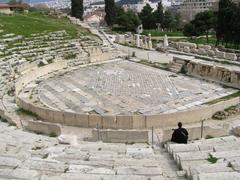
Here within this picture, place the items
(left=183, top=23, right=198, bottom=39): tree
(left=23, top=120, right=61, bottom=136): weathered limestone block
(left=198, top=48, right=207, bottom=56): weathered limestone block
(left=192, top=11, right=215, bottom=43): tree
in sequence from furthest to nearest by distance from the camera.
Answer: (left=183, top=23, right=198, bottom=39): tree → (left=192, top=11, right=215, bottom=43): tree → (left=198, top=48, right=207, bottom=56): weathered limestone block → (left=23, top=120, right=61, bottom=136): weathered limestone block

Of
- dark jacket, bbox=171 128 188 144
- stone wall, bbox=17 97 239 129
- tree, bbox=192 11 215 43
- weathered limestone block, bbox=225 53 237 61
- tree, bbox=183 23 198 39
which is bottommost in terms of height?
stone wall, bbox=17 97 239 129

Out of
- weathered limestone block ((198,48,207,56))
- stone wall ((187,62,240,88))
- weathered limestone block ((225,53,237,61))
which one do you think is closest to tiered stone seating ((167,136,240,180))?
stone wall ((187,62,240,88))

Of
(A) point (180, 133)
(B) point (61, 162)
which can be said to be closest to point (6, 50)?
(A) point (180, 133)

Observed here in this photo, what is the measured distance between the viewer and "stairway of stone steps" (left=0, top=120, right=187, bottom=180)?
25.3 feet

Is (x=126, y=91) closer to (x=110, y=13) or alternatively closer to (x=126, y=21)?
(x=126, y=21)

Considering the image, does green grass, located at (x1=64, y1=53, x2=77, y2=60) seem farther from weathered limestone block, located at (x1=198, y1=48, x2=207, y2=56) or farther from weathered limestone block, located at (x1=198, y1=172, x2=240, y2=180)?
weathered limestone block, located at (x1=198, y1=172, x2=240, y2=180)

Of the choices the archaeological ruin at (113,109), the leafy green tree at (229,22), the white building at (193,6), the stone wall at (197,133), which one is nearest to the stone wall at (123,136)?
the archaeological ruin at (113,109)

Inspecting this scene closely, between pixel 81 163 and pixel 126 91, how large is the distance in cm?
1389

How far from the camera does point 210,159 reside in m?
8.75

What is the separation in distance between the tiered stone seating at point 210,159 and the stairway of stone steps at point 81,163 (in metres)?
0.34

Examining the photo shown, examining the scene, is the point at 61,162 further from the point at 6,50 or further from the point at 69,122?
the point at 6,50

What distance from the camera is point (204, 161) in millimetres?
8633

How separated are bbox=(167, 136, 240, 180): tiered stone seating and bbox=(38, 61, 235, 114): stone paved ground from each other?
27.8ft

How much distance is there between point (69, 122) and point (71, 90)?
6.63 metres
